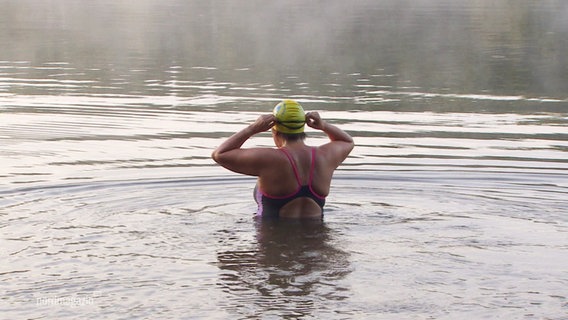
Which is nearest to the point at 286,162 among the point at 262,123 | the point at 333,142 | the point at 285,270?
the point at 262,123

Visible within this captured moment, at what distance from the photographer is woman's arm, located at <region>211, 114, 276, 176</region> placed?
30.4 ft

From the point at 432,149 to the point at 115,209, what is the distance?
16.7 ft

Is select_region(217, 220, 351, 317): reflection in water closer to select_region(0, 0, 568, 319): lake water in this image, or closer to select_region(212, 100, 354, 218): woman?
select_region(0, 0, 568, 319): lake water

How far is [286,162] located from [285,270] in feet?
4.61

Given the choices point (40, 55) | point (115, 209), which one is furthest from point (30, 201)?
point (40, 55)

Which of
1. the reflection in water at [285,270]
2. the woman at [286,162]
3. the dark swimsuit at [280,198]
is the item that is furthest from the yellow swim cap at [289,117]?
the reflection in water at [285,270]

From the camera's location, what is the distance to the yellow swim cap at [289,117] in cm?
930

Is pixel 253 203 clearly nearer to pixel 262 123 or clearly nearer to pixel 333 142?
pixel 333 142

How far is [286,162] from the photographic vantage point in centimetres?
922

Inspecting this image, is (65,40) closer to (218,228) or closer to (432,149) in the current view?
(432,149)

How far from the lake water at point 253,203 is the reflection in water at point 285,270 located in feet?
0.08

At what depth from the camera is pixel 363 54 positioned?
29859 mm

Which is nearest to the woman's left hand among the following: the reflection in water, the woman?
the woman

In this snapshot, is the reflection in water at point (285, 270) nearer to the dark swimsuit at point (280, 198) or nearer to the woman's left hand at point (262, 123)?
the dark swimsuit at point (280, 198)
